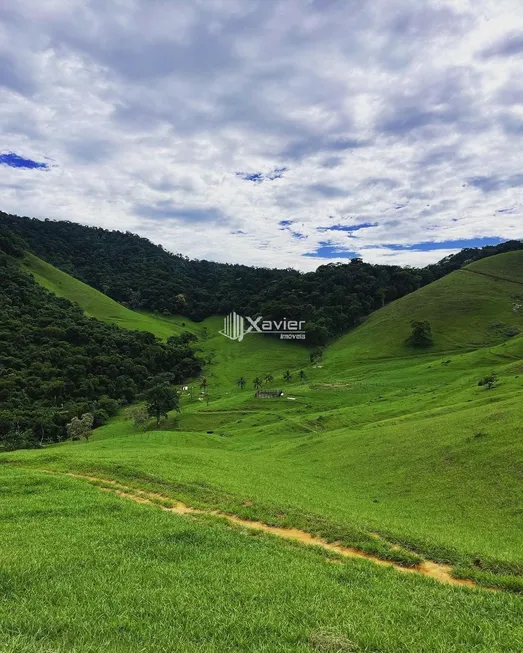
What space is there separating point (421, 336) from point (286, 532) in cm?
11505

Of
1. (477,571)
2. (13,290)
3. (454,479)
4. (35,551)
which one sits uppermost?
(13,290)

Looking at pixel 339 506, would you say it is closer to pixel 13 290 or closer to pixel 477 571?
pixel 477 571

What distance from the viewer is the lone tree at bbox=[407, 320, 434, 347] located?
119250 millimetres

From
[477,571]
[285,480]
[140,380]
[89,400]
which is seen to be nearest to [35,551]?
[477,571]

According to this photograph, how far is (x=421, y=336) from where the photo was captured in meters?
120

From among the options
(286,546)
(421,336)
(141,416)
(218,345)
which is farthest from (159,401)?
(218,345)

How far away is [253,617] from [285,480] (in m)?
20.7

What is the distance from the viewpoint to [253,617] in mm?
7664

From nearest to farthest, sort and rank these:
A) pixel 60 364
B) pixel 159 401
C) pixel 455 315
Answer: pixel 159 401
pixel 60 364
pixel 455 315

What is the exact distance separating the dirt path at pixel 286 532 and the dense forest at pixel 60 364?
70.6m

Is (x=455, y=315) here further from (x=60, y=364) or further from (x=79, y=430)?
(x=60, y=364)

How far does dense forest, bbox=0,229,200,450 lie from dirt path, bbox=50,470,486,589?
70.6 metres

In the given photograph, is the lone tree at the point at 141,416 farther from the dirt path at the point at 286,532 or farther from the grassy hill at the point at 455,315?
the grassy hill at the point at 455,315

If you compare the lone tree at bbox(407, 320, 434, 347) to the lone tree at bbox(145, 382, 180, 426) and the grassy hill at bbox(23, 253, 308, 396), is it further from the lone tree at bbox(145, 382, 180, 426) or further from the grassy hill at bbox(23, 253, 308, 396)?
the lone tree at bbox(145, 382, 180, 426)
